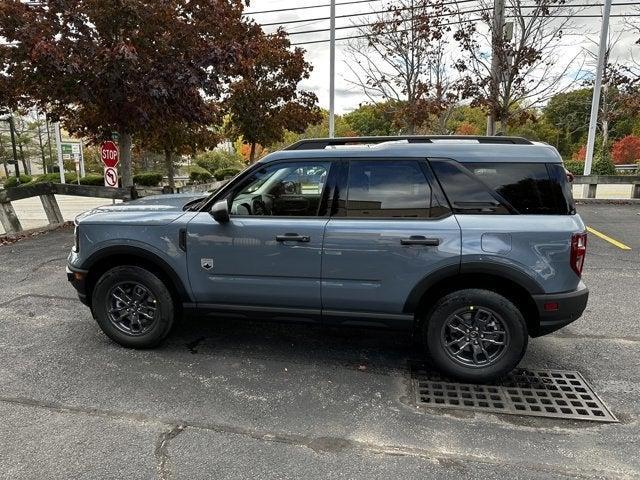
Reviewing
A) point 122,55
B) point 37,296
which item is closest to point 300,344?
point 37,296

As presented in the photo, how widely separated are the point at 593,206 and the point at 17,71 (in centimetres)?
1407

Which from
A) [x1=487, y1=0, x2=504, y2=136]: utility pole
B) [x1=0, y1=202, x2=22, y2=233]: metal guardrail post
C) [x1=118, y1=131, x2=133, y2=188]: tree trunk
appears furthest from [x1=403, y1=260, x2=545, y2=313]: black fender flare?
[x1=487, y1=0, x2=504, y2=136]: utility pole

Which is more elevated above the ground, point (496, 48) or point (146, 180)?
point (496, 48)

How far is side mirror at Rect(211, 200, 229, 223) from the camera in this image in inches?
147

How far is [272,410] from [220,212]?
60.9 inches

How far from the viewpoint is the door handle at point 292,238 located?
3.68 metres

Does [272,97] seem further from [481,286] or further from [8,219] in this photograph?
[481,286]

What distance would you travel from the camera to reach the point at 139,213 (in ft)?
13.6

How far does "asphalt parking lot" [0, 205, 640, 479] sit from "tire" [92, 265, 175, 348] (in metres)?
0.16

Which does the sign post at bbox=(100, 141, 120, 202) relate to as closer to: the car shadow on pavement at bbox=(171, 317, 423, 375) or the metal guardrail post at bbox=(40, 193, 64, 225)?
the metal guardrail post at bbox=(40, 193, 64, 225)

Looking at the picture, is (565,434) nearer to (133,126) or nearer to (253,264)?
(253,264)

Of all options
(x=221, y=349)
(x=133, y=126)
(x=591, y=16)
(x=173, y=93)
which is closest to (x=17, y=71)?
(x=133, y=126)

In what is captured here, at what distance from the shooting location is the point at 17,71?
876 centimetres

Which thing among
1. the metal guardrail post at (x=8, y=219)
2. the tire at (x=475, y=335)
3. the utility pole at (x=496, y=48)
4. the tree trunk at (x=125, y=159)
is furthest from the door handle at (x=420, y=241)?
the utility pole at (x=496, y=48)
